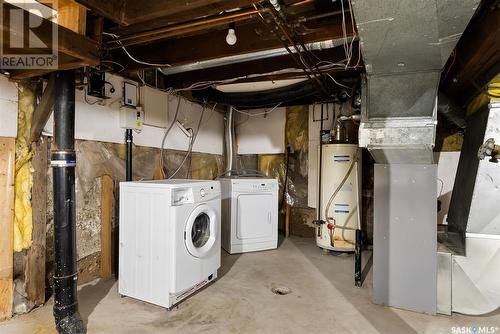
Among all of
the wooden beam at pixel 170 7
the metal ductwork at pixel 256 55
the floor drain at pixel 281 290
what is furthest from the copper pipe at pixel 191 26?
the floor drain at pixel 281 290

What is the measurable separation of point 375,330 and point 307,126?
9.87 ft

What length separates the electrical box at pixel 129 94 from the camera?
2.90 meters

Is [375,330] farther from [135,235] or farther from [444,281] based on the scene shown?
[135,235]

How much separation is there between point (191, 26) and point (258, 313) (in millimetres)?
2072

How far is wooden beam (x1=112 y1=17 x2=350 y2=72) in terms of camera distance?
6.64ft

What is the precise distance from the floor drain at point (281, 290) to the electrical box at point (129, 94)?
2290 millimetres

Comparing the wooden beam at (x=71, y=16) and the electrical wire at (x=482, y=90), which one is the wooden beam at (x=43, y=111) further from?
the electrical wire at (x=482, y=90)

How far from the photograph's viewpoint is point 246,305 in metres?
2.24

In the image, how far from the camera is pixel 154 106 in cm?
333

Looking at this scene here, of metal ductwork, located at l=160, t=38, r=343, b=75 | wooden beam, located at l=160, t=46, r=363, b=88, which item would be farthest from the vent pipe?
metal ductwork, located at l=160, t=38, r=343, b=75

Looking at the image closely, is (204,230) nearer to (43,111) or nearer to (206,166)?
(43,111)

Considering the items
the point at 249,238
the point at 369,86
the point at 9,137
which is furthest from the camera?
the point at 249,238

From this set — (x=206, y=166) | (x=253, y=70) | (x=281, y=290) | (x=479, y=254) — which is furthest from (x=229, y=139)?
(x=479, y=254)

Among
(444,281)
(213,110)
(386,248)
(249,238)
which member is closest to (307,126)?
(213,110)
